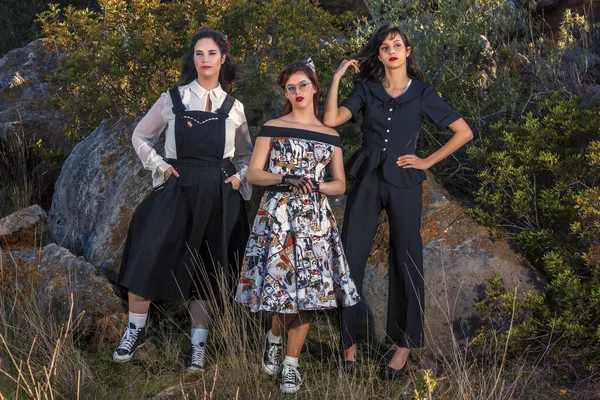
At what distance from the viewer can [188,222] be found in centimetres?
535

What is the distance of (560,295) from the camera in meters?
5.42

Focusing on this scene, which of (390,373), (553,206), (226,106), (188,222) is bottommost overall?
(390,373)

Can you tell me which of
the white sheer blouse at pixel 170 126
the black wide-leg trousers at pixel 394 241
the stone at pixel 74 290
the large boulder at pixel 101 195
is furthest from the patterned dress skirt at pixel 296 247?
the large boulder at pixel 101 195

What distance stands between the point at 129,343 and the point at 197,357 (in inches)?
18.9

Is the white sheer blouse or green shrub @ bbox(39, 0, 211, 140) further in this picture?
green shrub @ bbox(39, 0, 211, 140)

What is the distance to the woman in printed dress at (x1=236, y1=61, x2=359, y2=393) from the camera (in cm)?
479

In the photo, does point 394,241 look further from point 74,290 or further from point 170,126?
point 74,290

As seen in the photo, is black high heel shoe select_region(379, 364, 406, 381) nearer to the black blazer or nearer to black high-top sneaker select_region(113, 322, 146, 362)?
the black blazer

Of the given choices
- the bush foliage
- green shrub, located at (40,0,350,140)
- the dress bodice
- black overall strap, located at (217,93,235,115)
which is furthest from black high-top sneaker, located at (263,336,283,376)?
green shrub, located at (40,0,350,140)

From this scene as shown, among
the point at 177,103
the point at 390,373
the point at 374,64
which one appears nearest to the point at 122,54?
the point at 177,103

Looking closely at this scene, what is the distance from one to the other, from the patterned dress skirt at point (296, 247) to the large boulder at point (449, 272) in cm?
86

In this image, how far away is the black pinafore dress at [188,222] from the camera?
5230 mm

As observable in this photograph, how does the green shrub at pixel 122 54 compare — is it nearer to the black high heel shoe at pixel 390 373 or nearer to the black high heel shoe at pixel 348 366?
the black high heel shoe at pixel 348 366

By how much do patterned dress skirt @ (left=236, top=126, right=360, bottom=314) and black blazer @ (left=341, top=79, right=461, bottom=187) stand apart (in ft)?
0.95
